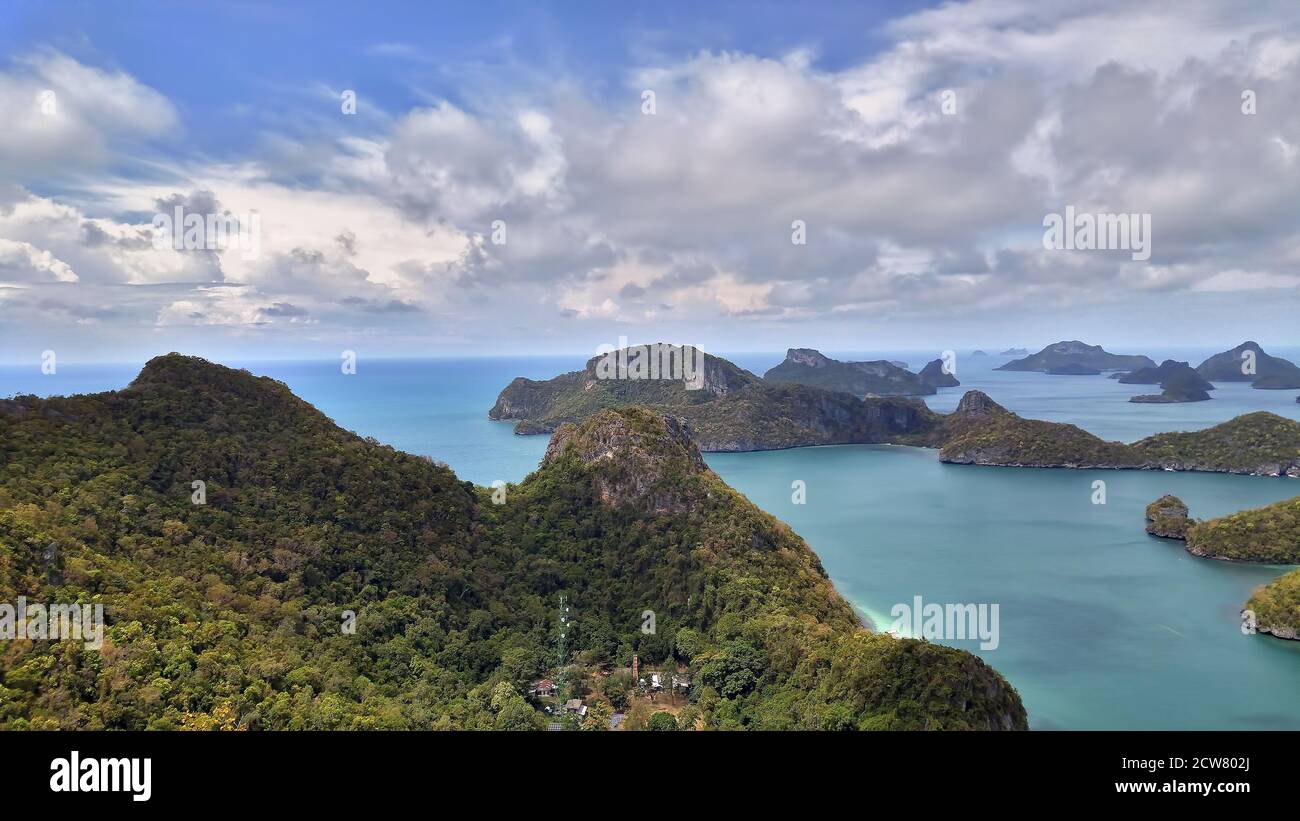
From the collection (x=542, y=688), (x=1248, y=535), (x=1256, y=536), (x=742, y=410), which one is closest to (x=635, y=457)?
(x=542, y=688)

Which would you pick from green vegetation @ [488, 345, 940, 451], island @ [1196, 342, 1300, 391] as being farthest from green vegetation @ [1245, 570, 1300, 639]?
island @ [1196, 342, 1300, 391]

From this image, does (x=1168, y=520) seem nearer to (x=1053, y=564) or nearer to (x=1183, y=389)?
(x=1053, y=564)

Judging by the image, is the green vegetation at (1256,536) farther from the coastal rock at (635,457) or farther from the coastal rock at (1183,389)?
the coastal rock at (1183,389)

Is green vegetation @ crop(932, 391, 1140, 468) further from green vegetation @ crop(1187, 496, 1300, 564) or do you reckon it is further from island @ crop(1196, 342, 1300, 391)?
island @ crop(1196, 342, 1300, 391)

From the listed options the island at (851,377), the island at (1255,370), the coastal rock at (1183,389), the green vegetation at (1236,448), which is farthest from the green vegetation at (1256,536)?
the island at (1255,370)
